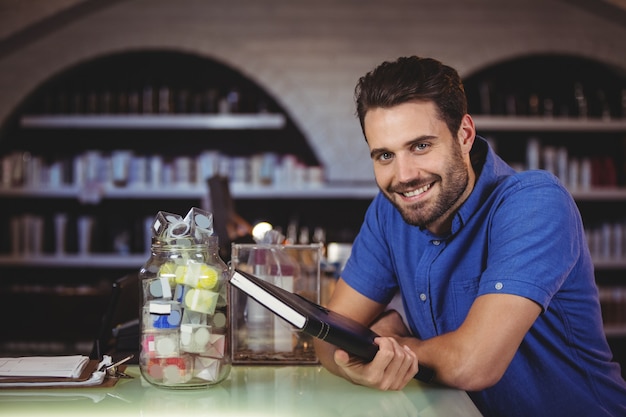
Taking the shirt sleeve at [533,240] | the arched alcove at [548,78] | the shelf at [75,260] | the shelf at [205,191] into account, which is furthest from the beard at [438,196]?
the arched alcove at [548,78]

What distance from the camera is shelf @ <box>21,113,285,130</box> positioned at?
15.5 feet

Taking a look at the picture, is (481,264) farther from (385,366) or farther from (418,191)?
(385,366)

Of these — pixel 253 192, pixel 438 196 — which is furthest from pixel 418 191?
pixel 253 192

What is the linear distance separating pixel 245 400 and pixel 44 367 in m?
0.39

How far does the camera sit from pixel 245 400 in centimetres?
123

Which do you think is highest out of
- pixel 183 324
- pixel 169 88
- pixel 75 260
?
pixel 169 88

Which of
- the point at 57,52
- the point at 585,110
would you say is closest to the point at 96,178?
the point at 57,52

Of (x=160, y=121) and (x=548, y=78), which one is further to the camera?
(x=548, y=78)

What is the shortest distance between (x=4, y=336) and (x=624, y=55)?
14.5 feet

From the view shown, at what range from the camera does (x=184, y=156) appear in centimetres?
520

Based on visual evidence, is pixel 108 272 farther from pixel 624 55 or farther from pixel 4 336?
pixel 624 55

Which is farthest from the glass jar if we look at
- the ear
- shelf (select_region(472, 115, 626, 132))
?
shelf (select_region(472, 115, 626, 132))

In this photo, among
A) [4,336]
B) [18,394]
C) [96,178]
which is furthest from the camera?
[96,178]

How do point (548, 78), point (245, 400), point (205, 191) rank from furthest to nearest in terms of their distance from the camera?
1. point (548, 78)
2. point (205, 191)
3. point (245, 400)
